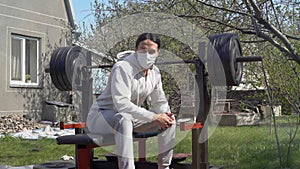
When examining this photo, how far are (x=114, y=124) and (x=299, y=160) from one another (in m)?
2.99

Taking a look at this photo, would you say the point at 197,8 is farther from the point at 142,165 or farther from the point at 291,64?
the point at 142,165

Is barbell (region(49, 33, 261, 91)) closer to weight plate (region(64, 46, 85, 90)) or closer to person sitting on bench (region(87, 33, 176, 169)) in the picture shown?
person sitting on bench (region(87, 33, 176, 169))

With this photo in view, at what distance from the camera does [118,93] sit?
131 inches

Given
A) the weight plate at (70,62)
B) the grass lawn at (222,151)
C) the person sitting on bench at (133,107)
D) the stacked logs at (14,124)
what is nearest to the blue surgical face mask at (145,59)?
the person sitting on bench at (133,107)

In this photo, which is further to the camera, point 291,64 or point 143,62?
point 291,64

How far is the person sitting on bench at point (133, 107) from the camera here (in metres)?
3.32

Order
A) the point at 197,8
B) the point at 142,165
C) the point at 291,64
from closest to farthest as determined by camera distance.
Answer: the point at 142,165 < the point at 291,64 < the point at 197,8

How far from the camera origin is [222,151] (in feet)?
21.1

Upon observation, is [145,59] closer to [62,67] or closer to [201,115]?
[201,115]

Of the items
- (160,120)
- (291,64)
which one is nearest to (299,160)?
Answer: (291,64)

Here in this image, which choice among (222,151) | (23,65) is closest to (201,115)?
(222,151)

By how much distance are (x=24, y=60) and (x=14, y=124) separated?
184 centimetres

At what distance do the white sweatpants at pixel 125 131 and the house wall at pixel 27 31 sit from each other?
7.61 m

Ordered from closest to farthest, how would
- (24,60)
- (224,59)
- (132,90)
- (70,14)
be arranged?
(132,90), (224,59), (24,60), (70,14)
